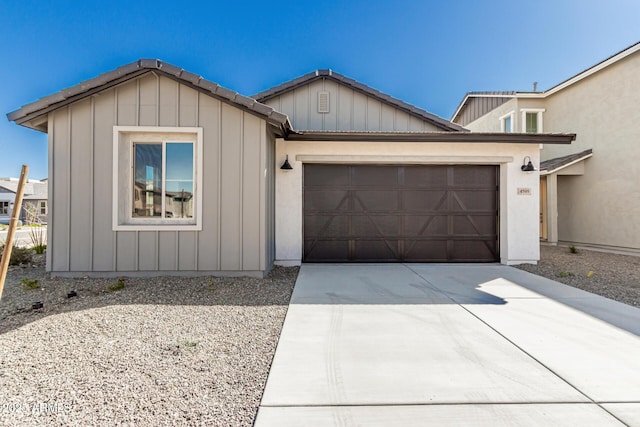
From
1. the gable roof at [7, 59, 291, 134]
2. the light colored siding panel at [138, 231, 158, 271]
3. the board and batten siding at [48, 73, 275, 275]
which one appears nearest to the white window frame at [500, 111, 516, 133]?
the gable roof at [7, 59, 291, 134]

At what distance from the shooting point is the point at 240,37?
11.9 metres

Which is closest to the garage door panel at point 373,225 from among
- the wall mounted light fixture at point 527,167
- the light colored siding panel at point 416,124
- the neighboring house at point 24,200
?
the wall mounted light fixture at point 527,167

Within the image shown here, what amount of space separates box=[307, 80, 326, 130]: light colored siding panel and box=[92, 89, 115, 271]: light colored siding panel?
5.22m

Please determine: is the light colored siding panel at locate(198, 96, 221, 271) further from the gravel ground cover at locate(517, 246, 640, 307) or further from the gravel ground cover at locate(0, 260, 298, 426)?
the gravel ground cover at locate(517, 246, 640, 307)

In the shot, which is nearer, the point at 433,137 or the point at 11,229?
the point at 11,229

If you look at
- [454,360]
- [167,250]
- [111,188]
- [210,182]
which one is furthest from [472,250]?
[111,188]

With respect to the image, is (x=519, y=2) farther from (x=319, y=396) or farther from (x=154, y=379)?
(x=154, y=379)

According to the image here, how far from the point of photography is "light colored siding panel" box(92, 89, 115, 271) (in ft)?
17.9

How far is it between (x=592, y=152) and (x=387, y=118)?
721 cm

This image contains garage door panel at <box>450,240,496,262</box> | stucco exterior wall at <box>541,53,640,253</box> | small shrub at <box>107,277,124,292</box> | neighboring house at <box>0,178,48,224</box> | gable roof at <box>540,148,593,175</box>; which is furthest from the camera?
neighboring house at <box>0,178,48,224</box>

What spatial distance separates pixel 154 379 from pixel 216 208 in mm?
3494

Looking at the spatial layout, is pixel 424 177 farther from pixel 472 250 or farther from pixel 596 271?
pixel 596 271

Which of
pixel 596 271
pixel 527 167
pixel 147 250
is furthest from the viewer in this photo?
pixel 527 167

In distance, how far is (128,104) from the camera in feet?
18.0
